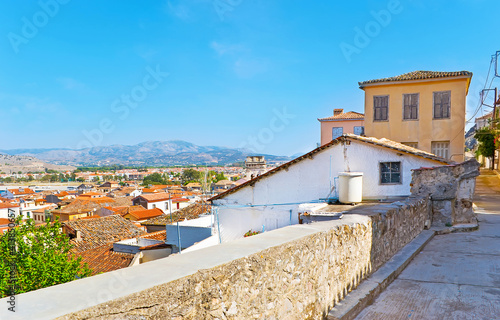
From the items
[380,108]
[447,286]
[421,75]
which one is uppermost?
[421,75]

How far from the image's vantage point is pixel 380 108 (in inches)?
692

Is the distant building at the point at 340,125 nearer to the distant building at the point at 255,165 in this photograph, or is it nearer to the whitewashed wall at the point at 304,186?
the distant building at the point at 255,165

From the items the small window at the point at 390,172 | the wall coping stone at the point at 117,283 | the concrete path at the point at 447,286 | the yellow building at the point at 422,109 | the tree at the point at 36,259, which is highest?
the yellow building at the point at 422,109

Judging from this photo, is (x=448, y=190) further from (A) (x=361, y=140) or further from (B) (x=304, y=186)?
(B) (x=304, y=186)

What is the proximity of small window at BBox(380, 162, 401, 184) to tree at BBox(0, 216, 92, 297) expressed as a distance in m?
12.5

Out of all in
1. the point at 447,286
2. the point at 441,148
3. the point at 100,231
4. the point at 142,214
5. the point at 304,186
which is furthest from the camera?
the point at 142,214

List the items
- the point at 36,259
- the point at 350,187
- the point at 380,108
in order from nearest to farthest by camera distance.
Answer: the point at 350,187, the point at 36,259, the point at 380,108

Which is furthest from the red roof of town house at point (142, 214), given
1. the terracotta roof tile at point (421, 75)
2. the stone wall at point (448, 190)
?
the stone wall at point (448, 190)

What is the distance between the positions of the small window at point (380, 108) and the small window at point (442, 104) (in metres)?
2.31

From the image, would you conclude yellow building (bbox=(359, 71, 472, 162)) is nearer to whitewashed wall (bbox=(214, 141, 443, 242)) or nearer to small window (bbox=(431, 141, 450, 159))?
small window (bbox=(431, 141, 450, 159))

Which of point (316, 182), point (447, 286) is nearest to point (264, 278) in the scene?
point (447, 286)

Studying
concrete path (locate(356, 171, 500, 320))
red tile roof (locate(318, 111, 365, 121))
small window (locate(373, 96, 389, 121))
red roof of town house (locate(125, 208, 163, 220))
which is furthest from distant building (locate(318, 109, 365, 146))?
red roof of town house (locate(125, 208, 163, 220))

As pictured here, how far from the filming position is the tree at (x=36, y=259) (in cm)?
1158

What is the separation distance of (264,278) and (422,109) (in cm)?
1704
